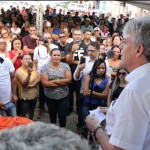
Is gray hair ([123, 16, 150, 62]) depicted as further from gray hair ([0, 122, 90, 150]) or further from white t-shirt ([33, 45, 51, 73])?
white t-shirt ([33, 45, 51, 73])

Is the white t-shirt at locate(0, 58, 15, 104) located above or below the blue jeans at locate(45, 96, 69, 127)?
above

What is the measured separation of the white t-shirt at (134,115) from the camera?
1.44m

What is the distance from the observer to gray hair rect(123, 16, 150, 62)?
1.51m

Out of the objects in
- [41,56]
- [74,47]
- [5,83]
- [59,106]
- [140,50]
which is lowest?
[59,106]

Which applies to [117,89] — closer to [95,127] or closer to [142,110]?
[95,127]

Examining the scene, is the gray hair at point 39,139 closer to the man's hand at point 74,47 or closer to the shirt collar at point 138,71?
the shirt collar at point 138,71

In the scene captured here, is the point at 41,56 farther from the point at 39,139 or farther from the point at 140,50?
the point at 39,139

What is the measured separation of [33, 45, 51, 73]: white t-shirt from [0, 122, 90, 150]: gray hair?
4822 millimetres

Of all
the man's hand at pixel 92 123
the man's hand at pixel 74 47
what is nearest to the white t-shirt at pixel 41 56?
the man's hand at pixel 74 47

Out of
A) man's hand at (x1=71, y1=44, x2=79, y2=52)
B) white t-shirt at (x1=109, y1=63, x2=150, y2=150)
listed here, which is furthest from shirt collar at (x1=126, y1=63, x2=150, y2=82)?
man's hand at (x1=71, y1=44, x2=79, y2=52)

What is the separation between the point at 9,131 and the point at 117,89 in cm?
314

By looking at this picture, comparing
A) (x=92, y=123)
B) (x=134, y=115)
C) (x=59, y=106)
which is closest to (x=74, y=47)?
(x=59, y=106)

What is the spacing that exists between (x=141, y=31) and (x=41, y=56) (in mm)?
4279

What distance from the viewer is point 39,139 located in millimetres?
762
